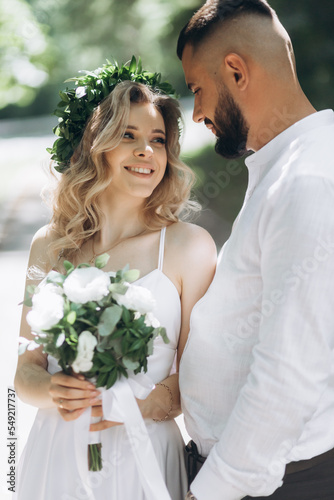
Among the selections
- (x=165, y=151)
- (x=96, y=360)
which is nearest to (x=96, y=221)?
(x=165, y=151)

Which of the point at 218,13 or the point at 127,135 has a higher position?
the point at 218,13

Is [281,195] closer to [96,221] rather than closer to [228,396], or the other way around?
[228,396]

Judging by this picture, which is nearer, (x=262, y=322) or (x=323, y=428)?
(x=262, y=322)

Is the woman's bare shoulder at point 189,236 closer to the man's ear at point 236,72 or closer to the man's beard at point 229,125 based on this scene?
the man's beard at point 229,125

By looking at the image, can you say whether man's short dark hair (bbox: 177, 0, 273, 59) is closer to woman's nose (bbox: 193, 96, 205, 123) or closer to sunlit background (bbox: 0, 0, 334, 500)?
woman's nose (bbox: 193, 96, 205, 123)

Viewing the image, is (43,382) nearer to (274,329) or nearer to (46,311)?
(46,311)

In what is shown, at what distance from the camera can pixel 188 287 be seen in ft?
8.63

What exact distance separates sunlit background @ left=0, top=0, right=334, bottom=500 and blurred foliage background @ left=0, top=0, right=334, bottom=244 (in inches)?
0.5

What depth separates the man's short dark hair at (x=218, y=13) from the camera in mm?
2223

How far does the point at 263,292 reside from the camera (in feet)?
6.01

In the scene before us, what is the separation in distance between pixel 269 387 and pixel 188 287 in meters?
0.95

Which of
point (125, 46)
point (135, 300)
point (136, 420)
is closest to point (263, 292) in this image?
point (135, 300)

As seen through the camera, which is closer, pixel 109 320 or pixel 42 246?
pixel 109 320

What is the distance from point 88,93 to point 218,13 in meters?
0.97
